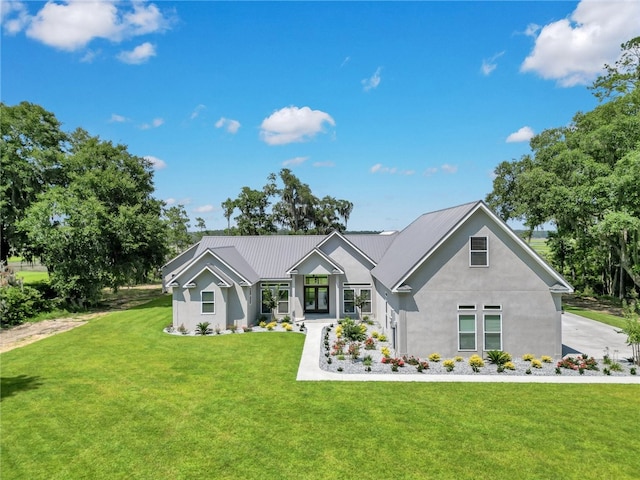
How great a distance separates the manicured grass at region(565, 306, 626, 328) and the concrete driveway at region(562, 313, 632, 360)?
29.8 inches

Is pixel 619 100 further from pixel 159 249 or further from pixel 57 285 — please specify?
pixel 57 285

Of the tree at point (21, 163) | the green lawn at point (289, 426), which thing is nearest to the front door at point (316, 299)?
the green lawn at point (289, 426)

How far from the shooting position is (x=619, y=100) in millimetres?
32062

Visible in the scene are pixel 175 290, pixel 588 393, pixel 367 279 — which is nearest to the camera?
pixel 588 393

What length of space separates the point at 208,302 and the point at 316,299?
331 inches

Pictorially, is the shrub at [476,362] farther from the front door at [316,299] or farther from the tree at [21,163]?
the tree at [21,163]

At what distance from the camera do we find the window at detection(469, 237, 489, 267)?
19141 mm

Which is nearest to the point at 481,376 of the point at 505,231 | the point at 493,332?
the point at 493,332

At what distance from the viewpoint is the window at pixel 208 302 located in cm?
2631

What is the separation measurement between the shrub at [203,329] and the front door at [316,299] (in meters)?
7.81

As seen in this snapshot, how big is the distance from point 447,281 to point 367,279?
11853mm

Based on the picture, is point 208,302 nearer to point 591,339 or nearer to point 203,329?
point 203,329

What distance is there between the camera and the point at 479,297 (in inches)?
755

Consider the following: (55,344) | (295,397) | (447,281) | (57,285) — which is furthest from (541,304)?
(57,285)
